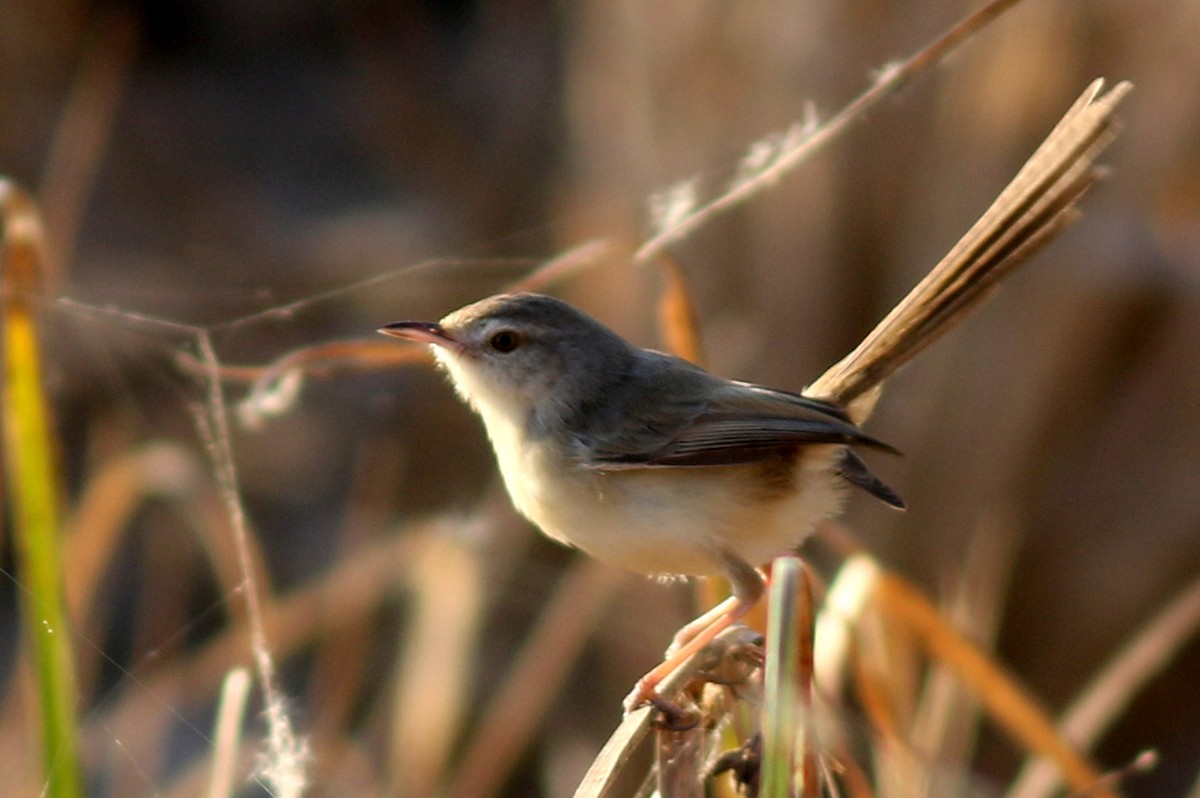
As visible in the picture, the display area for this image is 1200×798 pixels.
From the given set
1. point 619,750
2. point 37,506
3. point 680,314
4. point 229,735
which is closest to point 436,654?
point 680,314

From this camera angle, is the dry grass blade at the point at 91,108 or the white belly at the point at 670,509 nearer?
the white belly at the point at 670,509

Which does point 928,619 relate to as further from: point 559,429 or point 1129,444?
point 1129,444

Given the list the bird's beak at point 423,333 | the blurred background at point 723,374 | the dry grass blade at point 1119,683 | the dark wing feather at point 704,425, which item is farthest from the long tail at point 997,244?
the blurred background at point 723,374

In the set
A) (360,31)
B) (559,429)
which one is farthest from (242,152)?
(559,429)

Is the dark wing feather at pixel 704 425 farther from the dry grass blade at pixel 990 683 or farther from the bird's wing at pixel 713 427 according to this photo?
the dry grass blade at pixel 990 683

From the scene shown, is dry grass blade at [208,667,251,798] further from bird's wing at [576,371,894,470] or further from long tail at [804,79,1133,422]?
long tail at [804,79,1133,422]
